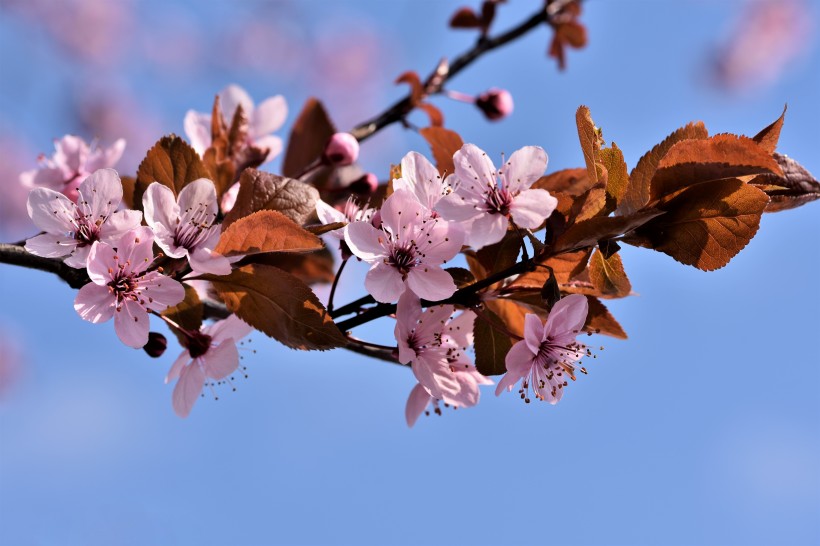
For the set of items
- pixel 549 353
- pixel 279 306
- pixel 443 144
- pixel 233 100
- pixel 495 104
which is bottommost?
pixel 549 353

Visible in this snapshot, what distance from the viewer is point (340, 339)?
119 cm

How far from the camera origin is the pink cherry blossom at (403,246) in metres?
1.22

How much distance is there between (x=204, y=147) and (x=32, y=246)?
0.68 m

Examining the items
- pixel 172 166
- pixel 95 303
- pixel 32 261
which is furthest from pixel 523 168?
pixel 32 261

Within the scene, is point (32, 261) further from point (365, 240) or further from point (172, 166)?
point (365, 240)

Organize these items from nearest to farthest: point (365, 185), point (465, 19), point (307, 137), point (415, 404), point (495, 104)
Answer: point (415, 404)
point (365, 185)
point (307, 137)
point (495, 104)
point (465, 19)

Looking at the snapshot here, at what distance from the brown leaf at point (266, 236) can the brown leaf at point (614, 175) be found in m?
0.48

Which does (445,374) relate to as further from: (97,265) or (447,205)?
(97,265)

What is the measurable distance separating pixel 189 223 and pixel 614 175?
27.9 inches

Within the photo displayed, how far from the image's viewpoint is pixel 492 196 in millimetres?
1240

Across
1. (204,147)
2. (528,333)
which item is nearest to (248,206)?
(528,333)

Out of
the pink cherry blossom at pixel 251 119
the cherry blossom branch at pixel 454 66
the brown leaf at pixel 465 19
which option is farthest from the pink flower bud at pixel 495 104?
the pink cherry blossom at pixel 251 119

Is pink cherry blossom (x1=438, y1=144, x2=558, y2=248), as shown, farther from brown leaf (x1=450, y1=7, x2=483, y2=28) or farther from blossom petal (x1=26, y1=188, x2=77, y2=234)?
brown leaf (x1=450, y1=7, x2=483, y2=28)

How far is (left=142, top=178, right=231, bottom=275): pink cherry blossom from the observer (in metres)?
1.20
